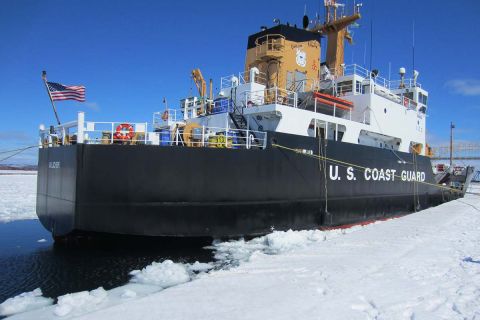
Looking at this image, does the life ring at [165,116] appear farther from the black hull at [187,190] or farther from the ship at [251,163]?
the black hull at [187,190]

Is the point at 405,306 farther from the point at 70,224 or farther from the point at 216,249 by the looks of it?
the point at 70,224

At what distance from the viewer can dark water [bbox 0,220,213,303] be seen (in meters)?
6.80

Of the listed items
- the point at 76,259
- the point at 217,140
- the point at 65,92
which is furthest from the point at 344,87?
the point at 76,259

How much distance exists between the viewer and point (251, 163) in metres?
9.98

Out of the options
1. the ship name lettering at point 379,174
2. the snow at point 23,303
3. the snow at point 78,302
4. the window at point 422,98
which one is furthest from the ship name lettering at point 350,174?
the window at point 422,98

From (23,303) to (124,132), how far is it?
4.36 m

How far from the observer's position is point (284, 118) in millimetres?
11727

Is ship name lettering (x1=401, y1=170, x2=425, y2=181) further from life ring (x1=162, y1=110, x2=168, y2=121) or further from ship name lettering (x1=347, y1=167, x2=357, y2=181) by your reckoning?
life ring (x1=162, y1=110, x2=168, y2=121)

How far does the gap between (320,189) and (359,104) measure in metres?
5.57

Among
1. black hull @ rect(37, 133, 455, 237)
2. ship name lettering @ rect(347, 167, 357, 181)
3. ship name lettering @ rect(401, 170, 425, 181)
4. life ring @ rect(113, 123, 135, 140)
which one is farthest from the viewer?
ship name lettering @ rect(401, 170, 425, 181)

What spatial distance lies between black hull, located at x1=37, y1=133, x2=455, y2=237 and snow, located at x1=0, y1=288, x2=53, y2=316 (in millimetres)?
2652

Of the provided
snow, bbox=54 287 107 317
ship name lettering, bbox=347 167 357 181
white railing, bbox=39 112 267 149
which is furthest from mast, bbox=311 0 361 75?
snow, bbox=54 287 107 317

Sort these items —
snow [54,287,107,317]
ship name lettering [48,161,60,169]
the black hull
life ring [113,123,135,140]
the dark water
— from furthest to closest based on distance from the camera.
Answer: ship name lettering [48,161,60,169]
life ring [113,123,135,140]
the black hull
the dark water
snow [54,287,107,317]

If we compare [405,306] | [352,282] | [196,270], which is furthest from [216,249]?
[405,306]
